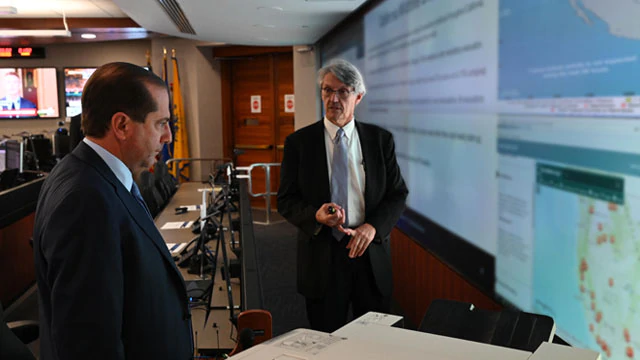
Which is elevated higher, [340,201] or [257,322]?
[340,201]

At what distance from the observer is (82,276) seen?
104cm


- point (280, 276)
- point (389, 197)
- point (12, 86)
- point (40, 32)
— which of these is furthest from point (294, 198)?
point (12, 86)

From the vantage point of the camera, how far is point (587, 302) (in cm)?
191

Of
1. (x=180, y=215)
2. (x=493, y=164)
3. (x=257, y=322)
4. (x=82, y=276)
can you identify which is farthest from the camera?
(x=180, y=215)

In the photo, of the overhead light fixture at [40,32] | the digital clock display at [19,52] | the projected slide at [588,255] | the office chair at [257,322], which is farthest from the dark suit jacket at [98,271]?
the digital clock display at [19,52]

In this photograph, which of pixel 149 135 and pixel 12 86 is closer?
pixel 149 135

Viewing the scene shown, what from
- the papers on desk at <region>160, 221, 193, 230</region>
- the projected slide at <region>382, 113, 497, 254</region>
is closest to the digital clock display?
the papers on desk at <region>160, 221, 193, 230</region>

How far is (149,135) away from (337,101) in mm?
1143

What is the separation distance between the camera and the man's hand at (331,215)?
6.98 feet

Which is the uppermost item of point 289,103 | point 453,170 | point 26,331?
point 289,103

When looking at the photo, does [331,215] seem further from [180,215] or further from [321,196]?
[180,215]

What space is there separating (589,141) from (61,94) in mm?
10505

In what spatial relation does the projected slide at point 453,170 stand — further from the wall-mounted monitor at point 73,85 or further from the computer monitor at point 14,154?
the wall-mounted monitor at point 73,85

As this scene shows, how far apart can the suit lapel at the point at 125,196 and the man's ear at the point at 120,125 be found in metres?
0.06
